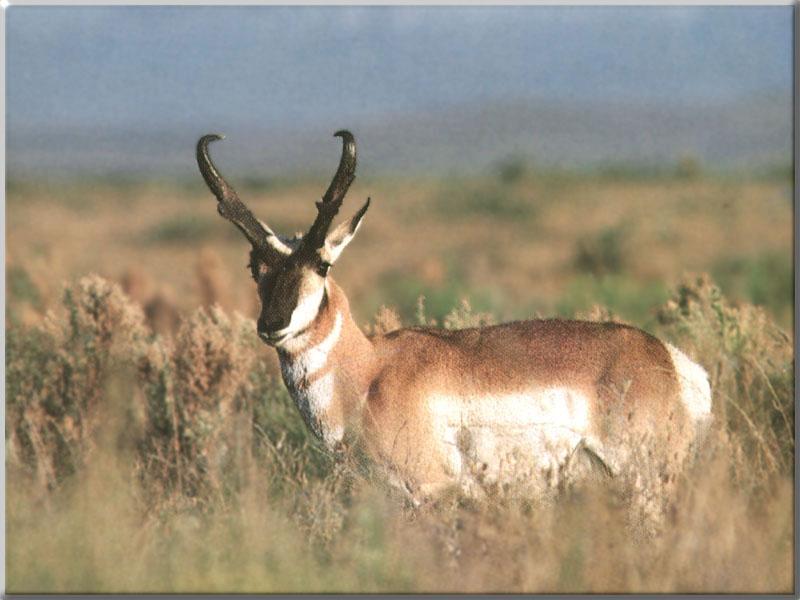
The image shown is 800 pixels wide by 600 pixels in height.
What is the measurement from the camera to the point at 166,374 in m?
9.30

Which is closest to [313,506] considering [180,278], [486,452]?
[486,452]

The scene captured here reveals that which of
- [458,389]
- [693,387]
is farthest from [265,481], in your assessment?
[693,387]

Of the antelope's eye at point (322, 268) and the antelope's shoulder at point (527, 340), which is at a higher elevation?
the antelope's eye at point (322, 268)

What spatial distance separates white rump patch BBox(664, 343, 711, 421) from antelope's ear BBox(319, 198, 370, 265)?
198 centimetres

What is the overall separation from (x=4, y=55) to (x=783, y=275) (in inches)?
444

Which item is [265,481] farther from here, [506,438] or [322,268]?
[506,438]

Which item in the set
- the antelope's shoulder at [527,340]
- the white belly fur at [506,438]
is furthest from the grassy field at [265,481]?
the antelope's shoulder at [527,340]

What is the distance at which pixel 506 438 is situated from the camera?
681cm

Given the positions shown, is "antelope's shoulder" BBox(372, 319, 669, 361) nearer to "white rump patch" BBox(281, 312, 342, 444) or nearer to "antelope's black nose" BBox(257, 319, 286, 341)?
"white rump patch" BBox(281, 312, 342, 444)

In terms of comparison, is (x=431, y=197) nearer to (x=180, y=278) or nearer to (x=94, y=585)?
(x=180, y=278)

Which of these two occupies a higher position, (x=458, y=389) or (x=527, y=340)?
(x=527, y=340)

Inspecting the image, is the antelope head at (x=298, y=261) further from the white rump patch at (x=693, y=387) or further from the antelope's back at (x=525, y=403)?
the white rump patch at (x=693, y=387)

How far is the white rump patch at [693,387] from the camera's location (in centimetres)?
703

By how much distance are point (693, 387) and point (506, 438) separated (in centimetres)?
116
